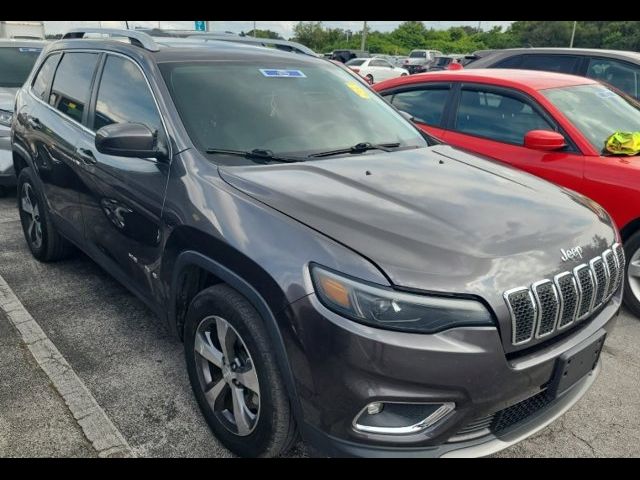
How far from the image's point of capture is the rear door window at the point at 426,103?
511 cm

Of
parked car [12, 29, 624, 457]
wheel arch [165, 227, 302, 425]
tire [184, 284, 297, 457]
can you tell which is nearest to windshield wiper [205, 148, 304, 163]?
parked car [12, 29, 624, 457]

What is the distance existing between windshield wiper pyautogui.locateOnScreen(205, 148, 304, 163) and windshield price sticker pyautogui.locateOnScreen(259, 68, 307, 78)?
2.30 ft

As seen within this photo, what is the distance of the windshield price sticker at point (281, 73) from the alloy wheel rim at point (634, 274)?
261 centimetres

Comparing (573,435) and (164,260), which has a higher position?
(164,260)

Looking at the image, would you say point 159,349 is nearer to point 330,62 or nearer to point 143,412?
point 143,412

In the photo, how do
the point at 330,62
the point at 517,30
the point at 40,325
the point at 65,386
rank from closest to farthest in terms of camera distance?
the point at 65,386
the point at 40,325
the point at 330,62
the point at 517,30

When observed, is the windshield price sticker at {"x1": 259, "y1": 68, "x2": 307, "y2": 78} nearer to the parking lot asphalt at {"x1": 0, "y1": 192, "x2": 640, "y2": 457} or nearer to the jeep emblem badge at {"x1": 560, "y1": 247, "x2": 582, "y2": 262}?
the parking lot asphalt at {"x1": 0, "y1": 192, "x2": 640, "y2": 457}

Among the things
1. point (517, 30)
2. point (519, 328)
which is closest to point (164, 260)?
point (519, 328)

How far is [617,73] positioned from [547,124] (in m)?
2.86

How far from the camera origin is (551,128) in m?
4.34

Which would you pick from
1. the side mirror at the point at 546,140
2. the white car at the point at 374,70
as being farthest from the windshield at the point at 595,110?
the white car at the point at 374,70

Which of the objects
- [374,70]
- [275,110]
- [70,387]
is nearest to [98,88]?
[275,110]
